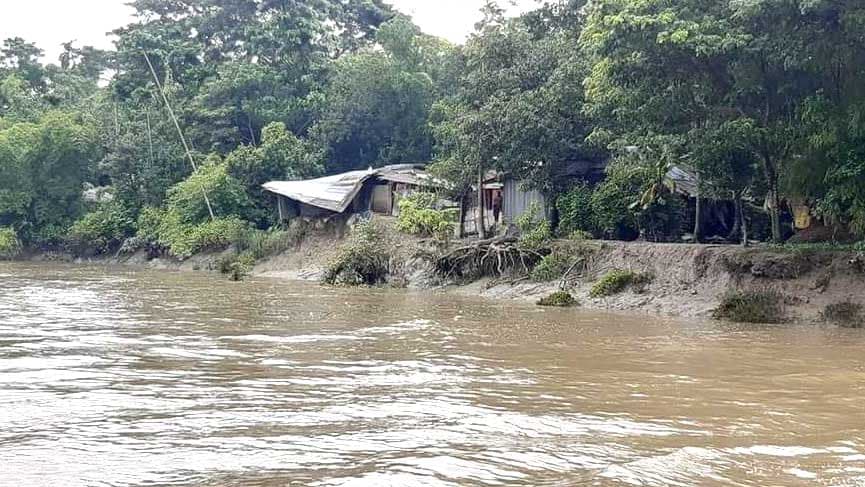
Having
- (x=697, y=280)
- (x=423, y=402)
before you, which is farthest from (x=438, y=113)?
(x=423, y=402)

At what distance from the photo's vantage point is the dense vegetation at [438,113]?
13992 mm

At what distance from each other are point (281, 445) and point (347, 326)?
7299 mm

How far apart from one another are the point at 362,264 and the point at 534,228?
4.46 metres

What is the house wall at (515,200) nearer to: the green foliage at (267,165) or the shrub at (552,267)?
the shrub at (552,267)

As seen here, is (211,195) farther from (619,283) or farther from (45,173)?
(619,283)

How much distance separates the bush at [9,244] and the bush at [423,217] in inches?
723

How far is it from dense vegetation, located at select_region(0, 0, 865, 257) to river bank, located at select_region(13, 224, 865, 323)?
93 cm

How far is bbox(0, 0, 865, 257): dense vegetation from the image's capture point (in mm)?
13992

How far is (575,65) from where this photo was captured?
19.2 metres

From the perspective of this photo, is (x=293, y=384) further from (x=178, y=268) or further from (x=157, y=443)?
(x=178, y=268)

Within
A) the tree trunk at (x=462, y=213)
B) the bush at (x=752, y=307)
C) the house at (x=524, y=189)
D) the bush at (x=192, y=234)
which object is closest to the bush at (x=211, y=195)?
the bush at (x=192, y=234)

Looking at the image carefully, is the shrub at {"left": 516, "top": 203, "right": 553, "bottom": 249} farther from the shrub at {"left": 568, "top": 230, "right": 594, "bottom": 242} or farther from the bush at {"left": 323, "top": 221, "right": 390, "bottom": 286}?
the bush at {"left": 323, "top": 221, "right": 390, "bottom": 286}

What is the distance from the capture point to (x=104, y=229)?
33625mm

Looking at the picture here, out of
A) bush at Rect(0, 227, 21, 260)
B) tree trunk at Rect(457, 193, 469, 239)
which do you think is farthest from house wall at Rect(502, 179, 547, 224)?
bush at Rect(0, 227, 21, 260)
